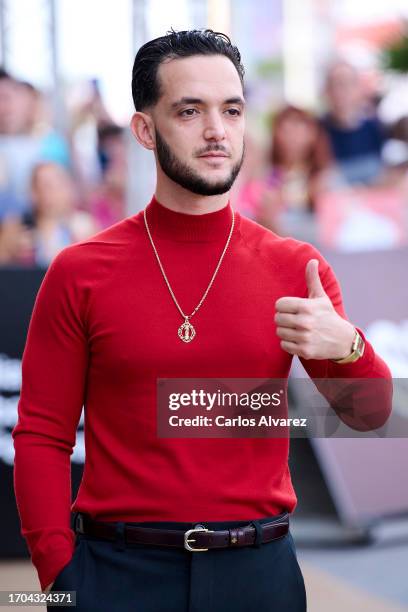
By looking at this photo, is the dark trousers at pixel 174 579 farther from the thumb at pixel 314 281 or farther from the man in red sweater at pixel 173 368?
the thumb at pixel 314 281

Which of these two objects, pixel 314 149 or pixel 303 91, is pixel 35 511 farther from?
pixel 303 91

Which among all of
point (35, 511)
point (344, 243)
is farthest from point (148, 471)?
point (344, 243)

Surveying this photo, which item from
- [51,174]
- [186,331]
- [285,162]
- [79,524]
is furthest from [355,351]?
[285,162]

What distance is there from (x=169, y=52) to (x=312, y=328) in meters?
0.76

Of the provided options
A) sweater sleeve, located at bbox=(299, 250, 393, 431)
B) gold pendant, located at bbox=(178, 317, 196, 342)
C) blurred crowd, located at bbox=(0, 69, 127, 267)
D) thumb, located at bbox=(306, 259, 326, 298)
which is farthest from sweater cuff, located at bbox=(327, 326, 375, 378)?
blurred crowd, located at bbox=(0, 69, 127, 267)

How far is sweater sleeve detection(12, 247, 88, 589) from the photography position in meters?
2.23

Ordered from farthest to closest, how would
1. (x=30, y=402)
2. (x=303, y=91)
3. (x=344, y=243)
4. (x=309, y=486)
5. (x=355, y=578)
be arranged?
(x=303, y=91)
(x=344, y=243)
(x=309, y=486)
(x=355, y=578)
(x=30, y=402)

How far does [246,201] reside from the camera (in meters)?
7.50

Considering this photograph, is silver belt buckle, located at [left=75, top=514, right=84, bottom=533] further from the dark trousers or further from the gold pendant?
the gold pendant

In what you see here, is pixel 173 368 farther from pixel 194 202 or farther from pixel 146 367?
pixel 194 202

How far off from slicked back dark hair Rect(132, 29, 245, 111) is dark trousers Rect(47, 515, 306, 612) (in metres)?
0.96

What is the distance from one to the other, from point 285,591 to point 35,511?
0.56m

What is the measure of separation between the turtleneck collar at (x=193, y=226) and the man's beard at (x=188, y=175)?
8 cm

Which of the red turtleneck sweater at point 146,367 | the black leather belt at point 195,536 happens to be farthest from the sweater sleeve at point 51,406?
the black leather belt at point 195,536
